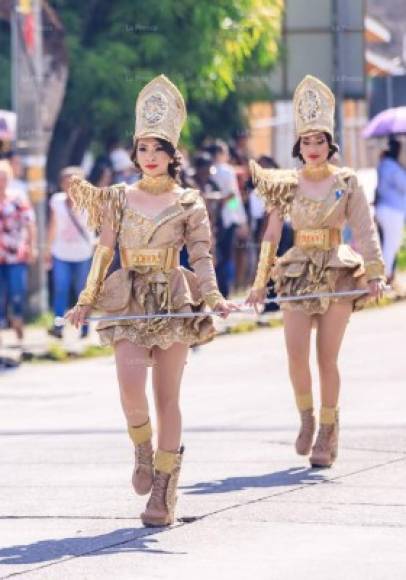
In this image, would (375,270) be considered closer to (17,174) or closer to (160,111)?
(160,111)

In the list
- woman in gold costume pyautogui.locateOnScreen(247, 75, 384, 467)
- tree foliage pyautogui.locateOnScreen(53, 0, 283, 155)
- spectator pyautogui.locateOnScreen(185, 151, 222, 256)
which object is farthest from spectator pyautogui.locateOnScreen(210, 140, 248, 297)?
woman in gold costume pyautogui.locateOnScreen(247, 75, 384, 467)

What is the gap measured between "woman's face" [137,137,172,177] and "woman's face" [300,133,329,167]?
167 centimetres

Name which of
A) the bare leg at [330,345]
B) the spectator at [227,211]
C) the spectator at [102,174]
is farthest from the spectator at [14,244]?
the bare leg at [330,345]

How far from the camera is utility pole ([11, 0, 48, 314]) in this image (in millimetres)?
20938

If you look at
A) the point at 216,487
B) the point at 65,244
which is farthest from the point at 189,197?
the point at 65,244

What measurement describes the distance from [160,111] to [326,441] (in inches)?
89.9

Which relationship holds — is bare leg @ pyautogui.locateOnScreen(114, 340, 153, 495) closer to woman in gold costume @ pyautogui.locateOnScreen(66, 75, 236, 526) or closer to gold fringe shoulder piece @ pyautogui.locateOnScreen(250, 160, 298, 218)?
woman in gold costume @ pyautogui.locateOnScreen(66, 75, 236, 526)

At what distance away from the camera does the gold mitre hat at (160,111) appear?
9.89m

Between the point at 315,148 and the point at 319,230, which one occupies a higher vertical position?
the point at 315,148

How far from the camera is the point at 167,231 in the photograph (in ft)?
32.3

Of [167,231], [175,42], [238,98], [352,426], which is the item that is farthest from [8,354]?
[238,98]

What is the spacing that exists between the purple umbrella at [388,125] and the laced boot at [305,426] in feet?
40.5

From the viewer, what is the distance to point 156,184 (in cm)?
994

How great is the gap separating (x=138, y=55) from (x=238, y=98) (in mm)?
3414
